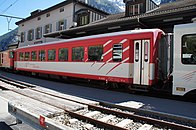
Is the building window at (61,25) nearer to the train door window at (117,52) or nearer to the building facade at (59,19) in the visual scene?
the building facade at (59,19)

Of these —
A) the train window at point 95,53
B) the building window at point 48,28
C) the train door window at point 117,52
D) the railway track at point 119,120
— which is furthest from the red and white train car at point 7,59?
the railway track at point 119,120

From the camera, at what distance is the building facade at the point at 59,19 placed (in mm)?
24594

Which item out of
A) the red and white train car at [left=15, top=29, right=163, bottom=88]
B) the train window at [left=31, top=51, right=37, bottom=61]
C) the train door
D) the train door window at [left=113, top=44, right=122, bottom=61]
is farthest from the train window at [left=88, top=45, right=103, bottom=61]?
the train window at [left=31, top=51, right=37, bottom=61]

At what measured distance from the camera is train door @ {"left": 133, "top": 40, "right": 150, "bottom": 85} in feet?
31.3

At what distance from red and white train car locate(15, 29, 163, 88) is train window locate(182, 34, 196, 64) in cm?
152

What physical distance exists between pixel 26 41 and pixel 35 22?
442 cm

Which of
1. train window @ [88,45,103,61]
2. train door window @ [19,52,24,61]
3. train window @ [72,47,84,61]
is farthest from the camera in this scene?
train door window @ [19,52,24,61]

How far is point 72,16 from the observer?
24.7 m

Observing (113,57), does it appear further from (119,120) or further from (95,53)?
(119,120)

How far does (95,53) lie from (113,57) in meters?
1.49

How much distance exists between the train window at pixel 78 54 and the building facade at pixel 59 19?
405 inches

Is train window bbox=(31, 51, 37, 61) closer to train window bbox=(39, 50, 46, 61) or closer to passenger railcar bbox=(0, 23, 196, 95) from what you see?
train window bbox=(39, 50, 46, 61)

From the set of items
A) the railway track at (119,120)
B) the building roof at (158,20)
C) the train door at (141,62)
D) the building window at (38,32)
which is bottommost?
the railway track at (119,120)

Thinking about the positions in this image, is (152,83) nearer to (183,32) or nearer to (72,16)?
(183,32)
